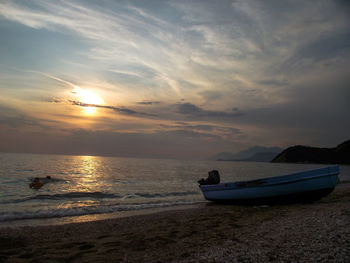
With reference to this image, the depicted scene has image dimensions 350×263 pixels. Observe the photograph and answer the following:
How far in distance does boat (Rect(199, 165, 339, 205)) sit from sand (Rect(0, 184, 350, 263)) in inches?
146

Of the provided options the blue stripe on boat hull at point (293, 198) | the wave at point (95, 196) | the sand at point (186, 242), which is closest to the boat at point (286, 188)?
the blue stripe on boat hull at point (293, 198)

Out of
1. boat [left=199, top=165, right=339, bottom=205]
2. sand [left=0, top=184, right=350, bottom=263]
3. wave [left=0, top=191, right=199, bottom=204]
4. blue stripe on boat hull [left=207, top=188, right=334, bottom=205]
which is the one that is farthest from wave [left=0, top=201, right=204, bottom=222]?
blue stripe on boat hull [left=207, top=188, right=334, bottom=205]

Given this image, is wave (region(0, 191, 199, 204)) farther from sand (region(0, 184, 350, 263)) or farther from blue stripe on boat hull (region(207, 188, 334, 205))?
blue stripe on boat hull (region(207, 188, 334, 205))

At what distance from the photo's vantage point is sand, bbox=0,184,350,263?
19.1 feet

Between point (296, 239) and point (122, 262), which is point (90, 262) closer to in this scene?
point (122, 262)

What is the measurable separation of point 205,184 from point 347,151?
697 feet

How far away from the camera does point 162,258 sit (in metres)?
6.15

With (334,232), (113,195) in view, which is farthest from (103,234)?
(113,195)

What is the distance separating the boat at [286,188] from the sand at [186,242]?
3720 millimetres

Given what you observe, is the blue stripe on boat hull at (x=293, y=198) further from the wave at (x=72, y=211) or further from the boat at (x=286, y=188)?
the wave at (x=72, y=211)

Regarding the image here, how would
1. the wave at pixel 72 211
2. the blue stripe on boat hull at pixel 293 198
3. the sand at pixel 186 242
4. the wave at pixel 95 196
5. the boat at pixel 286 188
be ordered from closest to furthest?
the sand at pixel 186 242 < the wave at pixel 72 211 < the boat at pixel 286 188 < the blue stripe on boat hull at pixel 293 198 < the wave at pixel 95 196

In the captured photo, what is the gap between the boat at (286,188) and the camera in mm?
13508

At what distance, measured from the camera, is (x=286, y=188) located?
14.4 metres

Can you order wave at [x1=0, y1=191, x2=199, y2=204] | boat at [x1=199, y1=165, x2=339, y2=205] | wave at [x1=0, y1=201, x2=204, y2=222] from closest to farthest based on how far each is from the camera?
wave at [x1=0, y1=201, x2=204, y2=222] < boat at [x1=199, y1=165, x2=339, y2=205] < wave at [x1=0, y1=191, x2=199, y2=204]
